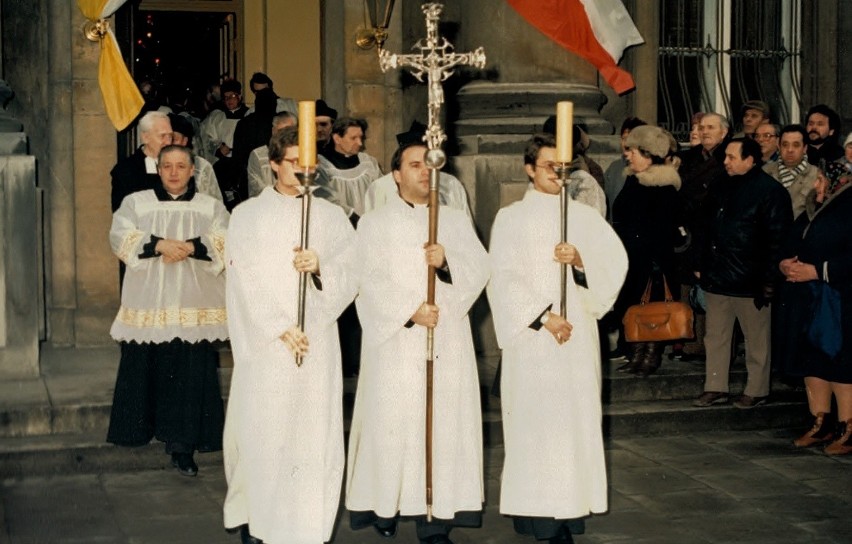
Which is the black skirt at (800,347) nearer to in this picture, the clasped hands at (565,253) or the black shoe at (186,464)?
the clasped hands at (565,253)

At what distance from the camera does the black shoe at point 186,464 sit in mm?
8672

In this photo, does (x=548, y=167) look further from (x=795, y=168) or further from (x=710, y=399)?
(x=795, y=168)

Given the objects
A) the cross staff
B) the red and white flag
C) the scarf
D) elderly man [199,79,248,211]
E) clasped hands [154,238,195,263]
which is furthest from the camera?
elderly man [199,79,248,211]

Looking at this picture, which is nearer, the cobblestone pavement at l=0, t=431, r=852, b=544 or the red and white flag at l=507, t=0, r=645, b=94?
the cobblestone pavement at l=0, t=431, r=852, b=544

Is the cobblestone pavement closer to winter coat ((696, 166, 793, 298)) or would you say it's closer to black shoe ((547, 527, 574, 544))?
black shoe ((547, 527, 574, 544))

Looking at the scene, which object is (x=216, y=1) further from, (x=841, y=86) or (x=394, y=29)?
(x=841, y=86)

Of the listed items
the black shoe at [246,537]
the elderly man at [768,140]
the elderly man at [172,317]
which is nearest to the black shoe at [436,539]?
the black shoe at [246,537]

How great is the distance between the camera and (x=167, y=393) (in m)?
8.70

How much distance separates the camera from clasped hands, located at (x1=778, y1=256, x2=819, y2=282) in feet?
30.9

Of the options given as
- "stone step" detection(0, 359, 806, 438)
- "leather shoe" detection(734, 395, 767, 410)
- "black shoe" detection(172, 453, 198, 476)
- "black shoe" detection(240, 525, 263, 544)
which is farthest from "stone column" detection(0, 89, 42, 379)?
"leather shoe" detection(734, 395, 767, 410)

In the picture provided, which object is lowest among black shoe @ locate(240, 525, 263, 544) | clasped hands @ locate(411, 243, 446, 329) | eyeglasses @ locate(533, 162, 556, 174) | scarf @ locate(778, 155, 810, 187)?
black shoe @ locate(240, 525, 263, 544)

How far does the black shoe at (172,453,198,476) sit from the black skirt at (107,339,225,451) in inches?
3.0

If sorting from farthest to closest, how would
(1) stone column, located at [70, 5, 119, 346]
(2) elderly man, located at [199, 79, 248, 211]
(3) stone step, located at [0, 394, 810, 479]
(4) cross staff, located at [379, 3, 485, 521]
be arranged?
(2) elderly man, located at [199, 79, 248, 211] → (1) stone column, located at [70, 5, 119, 346] → (3) stone step, located at [0, 394, 810, 479] → (4) cross staff, located at [379, 3, 485, 521]

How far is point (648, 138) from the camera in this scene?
33.5ft
